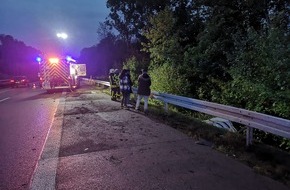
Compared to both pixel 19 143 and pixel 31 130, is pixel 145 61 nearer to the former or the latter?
pixel 31 130

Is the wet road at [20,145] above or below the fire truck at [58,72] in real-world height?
below

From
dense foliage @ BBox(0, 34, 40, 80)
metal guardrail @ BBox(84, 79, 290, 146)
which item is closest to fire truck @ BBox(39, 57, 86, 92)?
metal guardrail @ BBox(84, 79, 290, 146)

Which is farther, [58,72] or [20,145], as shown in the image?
[58,72]

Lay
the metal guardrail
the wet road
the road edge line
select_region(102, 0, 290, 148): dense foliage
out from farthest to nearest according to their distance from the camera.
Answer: select_region(102, 0, 290, 148): dense foliage
the metal guardrail
the wet road
the road edge line

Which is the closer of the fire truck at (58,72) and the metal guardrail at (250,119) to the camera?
the metal guardrail at (250,119)

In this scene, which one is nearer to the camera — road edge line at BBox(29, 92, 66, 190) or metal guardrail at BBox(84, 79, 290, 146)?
road edge line at BBox(29, 92, 66, 190)

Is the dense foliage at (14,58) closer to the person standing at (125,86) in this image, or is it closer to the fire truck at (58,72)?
the fire truck at (58,72)

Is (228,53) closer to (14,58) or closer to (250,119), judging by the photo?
(250,119)

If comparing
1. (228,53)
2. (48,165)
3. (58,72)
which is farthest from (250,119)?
(58,72)

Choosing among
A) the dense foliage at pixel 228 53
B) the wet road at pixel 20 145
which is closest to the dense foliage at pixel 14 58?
the dense foliage at pixel 228 53

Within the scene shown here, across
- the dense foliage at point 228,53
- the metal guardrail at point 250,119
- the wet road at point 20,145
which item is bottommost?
the wet road at point 20,145

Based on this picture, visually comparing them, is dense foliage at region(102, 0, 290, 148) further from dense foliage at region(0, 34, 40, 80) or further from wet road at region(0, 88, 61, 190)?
dense foliage at region(0, 34, 40, 80)

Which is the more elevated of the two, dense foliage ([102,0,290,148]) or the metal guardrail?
dense foliage ([102,0,290,148])

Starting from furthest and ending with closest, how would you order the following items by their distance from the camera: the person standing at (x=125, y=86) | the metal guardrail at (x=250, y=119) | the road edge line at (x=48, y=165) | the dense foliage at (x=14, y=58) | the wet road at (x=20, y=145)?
the dense foliage at (x=14, y=58) < the person standing at (x=125, y=86) < the metal guardrail at (x=250, y=119) < the wet road at (x=20, y=145) < the road edge line at (x=48, y=165)
